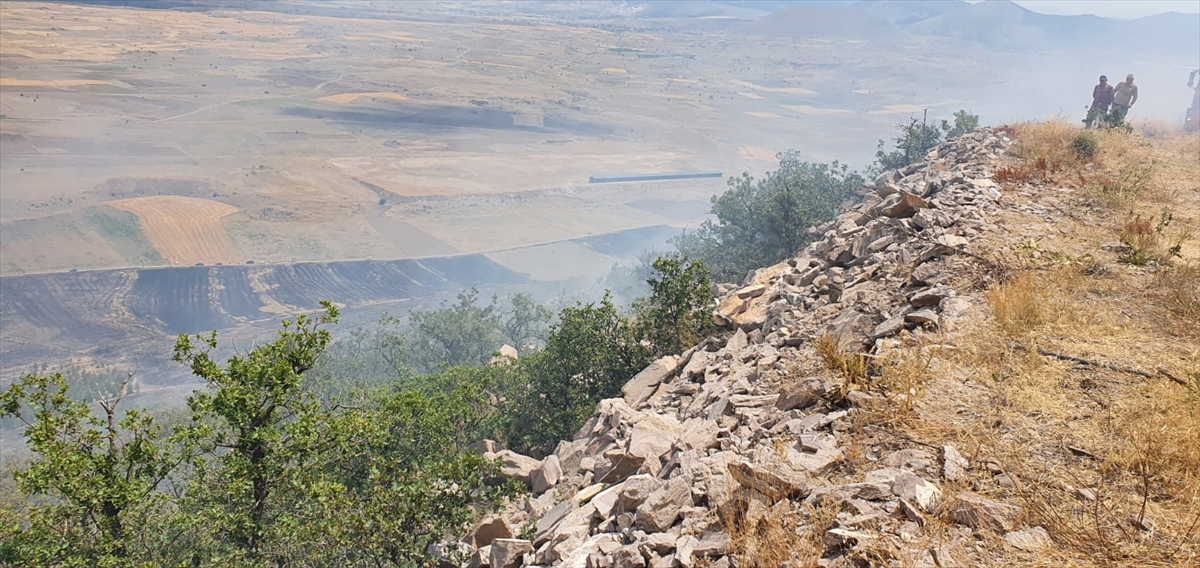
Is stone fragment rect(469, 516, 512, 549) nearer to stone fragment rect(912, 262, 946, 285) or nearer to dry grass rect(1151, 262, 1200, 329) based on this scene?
stone fragment rect(912, 262, 946, 285)

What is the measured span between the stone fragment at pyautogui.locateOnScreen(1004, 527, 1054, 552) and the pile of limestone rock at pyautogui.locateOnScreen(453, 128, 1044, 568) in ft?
0.04

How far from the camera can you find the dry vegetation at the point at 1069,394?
478cm

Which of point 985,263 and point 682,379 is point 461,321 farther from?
point 985,263

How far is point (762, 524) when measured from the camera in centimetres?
539

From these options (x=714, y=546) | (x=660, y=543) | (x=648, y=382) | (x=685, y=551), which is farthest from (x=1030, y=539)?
(x=648, y=382)

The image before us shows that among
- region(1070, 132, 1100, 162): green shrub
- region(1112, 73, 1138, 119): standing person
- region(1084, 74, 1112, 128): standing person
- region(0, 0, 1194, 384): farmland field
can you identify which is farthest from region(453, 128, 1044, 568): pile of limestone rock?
region(0, 0, 1194, 384): farmland field

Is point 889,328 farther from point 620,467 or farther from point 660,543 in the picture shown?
point 660,543

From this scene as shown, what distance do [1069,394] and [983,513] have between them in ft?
7.91

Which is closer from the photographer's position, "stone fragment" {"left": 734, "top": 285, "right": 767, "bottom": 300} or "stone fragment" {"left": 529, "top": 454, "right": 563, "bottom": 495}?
"stone fragment" {"left": 529, "top": 454, "right": 563, "bottom": 495}

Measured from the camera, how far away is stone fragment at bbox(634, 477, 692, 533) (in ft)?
19.9

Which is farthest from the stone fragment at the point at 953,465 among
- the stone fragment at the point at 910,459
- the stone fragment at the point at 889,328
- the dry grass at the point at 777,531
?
the stone fragment at the point at 889,328

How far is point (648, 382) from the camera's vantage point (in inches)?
485

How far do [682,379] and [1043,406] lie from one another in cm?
599

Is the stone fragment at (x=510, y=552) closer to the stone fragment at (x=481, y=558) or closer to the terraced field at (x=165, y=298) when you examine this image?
the stone fragment at (x=481, y=558)
